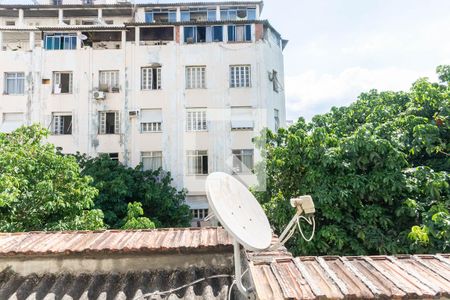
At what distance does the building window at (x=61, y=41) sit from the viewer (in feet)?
61.0

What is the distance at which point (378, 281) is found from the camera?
2379 mm

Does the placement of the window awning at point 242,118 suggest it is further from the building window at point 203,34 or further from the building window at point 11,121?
the building window at point 11,121

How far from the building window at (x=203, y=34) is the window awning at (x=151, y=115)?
14.5 feet

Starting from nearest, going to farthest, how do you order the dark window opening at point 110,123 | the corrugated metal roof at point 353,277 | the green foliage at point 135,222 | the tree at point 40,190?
1. the corrugated metal roof at point 353,277
2. the tree at point 40,190
3. the green foliage at point 135,222
4. the dark window opening at point 110,123

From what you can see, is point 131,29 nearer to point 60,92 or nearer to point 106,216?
point 60,92

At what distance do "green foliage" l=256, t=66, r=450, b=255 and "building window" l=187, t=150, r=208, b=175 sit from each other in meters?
9.28

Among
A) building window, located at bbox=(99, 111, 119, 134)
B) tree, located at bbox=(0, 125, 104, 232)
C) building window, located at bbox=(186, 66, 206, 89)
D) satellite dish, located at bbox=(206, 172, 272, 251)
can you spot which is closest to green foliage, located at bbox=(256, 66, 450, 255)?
satellite dish, located at bbox=(206, 172, 272, 251)

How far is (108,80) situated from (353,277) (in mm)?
18701

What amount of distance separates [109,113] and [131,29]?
502 cm

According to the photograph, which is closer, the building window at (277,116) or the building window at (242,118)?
the building window at (242,118)

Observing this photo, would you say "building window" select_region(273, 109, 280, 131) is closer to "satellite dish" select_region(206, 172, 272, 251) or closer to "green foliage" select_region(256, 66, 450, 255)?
"green foliage" select_region(256, 66, 450, 255)

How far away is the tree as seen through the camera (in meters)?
8.27

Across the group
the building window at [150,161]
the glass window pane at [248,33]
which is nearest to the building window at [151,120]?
the building window at [150,161]

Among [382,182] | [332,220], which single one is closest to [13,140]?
[332,220]
